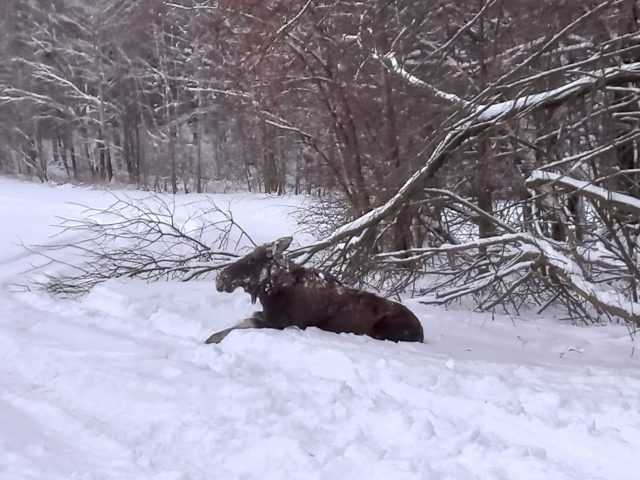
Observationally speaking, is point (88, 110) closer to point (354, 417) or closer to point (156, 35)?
point (156, 35)

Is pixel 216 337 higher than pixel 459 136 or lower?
lower

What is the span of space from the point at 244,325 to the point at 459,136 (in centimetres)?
279

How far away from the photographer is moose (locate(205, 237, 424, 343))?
20.9 feet

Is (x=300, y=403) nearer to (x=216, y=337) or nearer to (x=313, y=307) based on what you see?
(x=216, y=337)

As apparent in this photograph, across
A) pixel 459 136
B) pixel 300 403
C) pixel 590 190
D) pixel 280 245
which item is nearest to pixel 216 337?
pixel 280 245

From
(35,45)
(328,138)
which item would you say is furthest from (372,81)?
(35,45)

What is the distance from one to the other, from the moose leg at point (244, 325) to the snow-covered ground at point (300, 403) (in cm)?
16

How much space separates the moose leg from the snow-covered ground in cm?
16

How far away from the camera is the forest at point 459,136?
6.17m

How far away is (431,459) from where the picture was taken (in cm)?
344

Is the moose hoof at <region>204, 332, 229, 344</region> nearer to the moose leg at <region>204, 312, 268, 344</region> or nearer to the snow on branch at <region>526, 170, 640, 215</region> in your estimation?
the moose leg at <region>204, 312, 268, 344</region>

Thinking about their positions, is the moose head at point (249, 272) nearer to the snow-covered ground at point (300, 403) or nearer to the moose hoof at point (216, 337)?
the snow-covered ground at point (300, 403)

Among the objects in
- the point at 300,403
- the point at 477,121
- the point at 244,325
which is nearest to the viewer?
the point at 300,403

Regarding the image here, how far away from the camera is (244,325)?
20.2 feet
